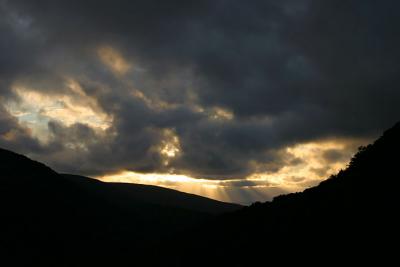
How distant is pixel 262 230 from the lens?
35031 mm

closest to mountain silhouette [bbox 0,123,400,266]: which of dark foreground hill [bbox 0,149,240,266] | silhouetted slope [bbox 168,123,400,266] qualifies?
silhouetted slope [bbox 168,123,400,266]

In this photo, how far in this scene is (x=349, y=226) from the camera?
867 inches

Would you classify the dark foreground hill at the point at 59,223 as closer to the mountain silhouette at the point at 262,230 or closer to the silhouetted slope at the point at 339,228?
the mountain silhouette at the point at 262,230

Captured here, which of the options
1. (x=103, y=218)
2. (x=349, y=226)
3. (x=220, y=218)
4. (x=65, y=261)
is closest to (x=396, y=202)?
(x=349, y=226)

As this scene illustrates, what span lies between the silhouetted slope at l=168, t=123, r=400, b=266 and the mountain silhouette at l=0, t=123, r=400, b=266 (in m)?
0.07

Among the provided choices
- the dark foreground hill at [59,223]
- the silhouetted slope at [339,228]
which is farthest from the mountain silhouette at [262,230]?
the dark foreground hill at [59,223]

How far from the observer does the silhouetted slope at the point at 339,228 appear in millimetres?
19703

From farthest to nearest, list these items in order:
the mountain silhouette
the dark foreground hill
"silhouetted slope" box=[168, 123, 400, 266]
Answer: the dark foreground hill
the mountain silhouette
"silhouetted slope" box=[168, 123, 400, 266]

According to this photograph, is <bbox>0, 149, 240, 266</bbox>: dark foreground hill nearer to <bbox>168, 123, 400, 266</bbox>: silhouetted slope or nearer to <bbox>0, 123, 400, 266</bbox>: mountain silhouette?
<bbox>0, 123, 400, 266</bbox>: mountain silhouette

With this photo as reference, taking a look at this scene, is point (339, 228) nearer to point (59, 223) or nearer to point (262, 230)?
point (262, 230)

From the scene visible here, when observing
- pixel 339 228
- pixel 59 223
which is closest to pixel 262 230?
pixel 339 228

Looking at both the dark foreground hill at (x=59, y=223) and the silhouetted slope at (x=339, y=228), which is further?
the dark foreground hill at (x=59, y=223)

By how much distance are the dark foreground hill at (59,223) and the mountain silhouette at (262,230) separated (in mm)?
280

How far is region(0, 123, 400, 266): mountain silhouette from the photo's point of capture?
→ 20922mm
